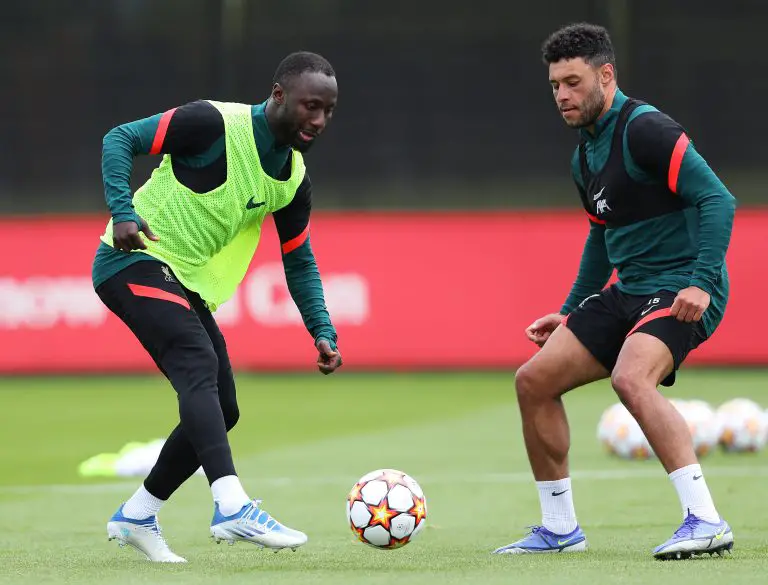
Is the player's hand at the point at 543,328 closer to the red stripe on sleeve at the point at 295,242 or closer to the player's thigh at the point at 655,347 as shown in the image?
the player's thigh at the point at 655,347

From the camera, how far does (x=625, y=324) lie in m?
6.62

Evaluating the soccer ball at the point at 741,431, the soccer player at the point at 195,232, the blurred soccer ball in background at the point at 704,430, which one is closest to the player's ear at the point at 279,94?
the soccer player at the point at 195,232

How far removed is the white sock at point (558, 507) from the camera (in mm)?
6719

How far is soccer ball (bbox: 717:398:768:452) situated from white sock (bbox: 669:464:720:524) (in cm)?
498

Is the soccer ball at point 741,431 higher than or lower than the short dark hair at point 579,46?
lower

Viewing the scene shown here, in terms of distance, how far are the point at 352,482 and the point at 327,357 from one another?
300cm

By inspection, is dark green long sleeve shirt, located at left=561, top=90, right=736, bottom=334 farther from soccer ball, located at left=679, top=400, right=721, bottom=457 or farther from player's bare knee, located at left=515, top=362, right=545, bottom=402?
soccer ball, located at left=679, top=400, right=721, bottom=457

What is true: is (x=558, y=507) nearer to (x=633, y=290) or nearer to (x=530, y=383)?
(x=530, y=383)

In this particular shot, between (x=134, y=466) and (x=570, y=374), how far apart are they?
15.4ft

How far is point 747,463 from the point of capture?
34.7 ft

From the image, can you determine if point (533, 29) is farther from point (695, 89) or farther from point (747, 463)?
point (747, 463)

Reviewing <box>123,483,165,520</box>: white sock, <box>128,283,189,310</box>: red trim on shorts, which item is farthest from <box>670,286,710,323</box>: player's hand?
<box>123,483,165,520</box>: white sock

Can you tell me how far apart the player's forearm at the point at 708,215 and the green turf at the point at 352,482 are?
119 centimetres

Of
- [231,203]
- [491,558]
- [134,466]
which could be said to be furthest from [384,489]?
[134,466]
